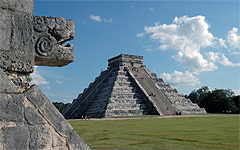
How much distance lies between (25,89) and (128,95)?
32.2m

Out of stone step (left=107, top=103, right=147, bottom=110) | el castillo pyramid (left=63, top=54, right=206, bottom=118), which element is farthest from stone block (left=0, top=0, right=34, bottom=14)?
stone step (left=107, top=103, right=147, bottom=110)

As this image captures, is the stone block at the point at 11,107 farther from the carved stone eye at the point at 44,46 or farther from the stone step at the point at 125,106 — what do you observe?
the stone step at the point at 125,106

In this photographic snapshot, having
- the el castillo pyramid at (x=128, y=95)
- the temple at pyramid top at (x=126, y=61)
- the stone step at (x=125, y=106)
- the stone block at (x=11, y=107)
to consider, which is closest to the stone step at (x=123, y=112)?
the el castillo pyramid at (x=128, y=95)

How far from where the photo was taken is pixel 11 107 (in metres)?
2.41

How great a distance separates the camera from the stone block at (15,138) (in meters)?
2.31

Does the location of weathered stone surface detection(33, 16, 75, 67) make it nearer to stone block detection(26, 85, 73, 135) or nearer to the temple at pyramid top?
stone block detection(26, 85, 73, 135)

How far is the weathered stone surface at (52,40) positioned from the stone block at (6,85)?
437mm

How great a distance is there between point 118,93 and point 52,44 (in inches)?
1225

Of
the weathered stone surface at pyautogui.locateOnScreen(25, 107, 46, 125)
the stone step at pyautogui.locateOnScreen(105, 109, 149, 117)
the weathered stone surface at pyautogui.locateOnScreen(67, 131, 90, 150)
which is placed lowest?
the stone step at pyautogui.locateOnScreen(105, 109, 149, 117)

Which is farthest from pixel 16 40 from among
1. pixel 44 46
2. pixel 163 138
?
pixel 163 138

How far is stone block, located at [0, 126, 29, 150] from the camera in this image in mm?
2312

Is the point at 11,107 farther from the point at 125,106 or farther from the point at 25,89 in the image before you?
the point at 125,106

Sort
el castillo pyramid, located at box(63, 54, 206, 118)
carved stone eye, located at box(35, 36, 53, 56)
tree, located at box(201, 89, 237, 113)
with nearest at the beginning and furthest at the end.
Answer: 1. carved stone eye, located at box(35, 36, 53, 56)
2. el castillo pyramid, located at box(63, 54, 206, 118)
3. tree, located at box(201, 89, 237, 113)

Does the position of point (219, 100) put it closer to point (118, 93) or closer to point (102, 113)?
point (118, 93)
